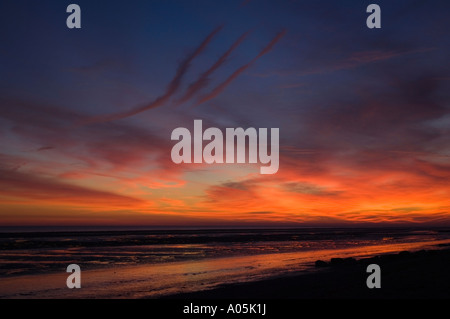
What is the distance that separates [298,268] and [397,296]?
35.2 ft

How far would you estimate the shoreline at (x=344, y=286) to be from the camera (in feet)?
51.5

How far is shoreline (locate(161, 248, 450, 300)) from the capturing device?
51.5 ft

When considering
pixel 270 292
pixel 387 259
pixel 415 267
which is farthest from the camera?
pixel 387 259

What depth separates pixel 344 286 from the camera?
17.9m

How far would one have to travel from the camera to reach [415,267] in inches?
933
